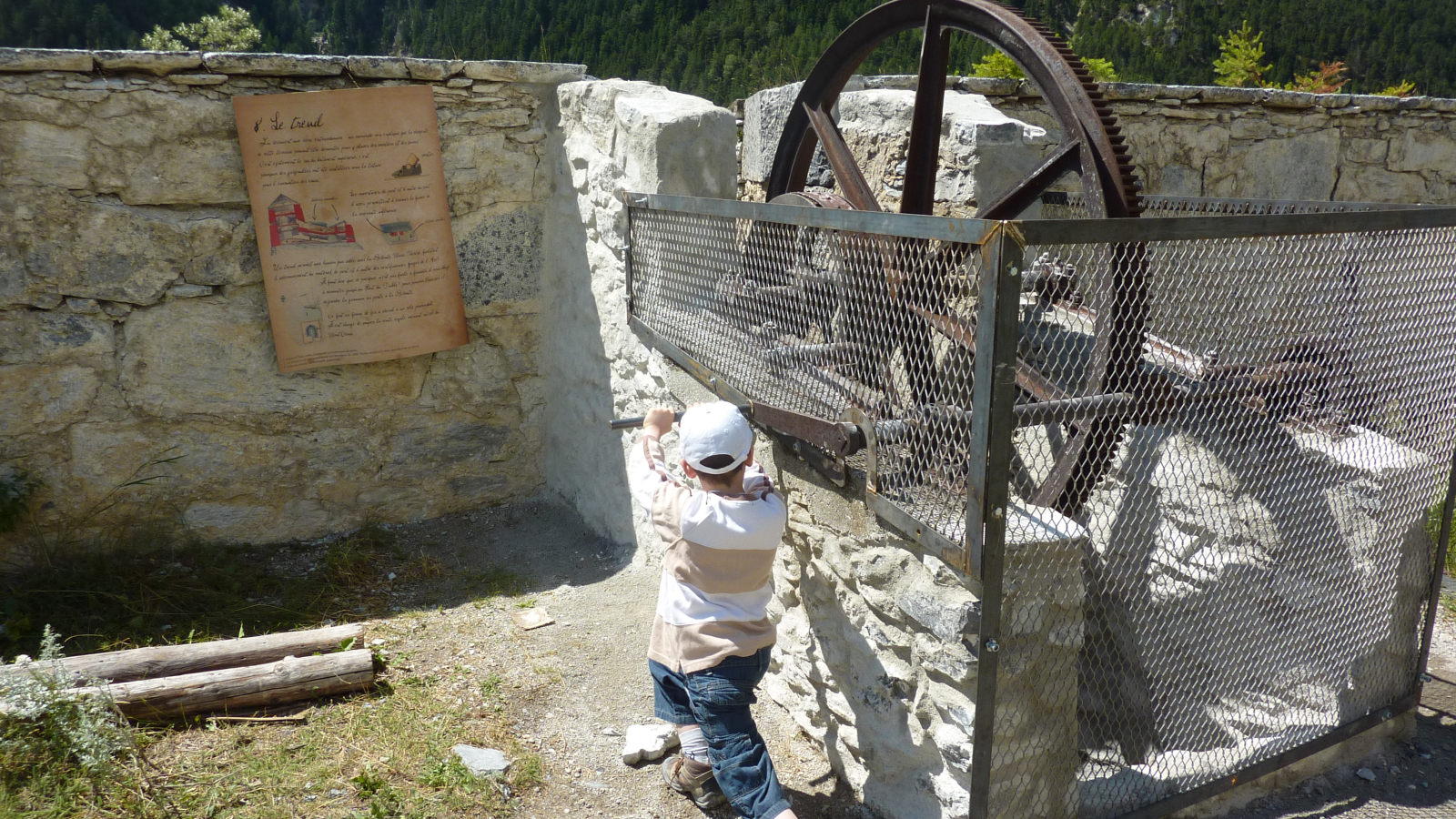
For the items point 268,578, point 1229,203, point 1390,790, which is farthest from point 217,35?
point 1390,790

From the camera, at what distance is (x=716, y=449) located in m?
2.45

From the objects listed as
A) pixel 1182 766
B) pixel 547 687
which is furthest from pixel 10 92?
pixel 1182 766

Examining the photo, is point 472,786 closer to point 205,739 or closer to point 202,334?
point 205,739

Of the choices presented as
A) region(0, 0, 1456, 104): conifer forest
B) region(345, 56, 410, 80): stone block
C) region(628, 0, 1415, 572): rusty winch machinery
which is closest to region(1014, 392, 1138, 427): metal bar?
region(628, 0, 1415, 572): rusty winch machinery

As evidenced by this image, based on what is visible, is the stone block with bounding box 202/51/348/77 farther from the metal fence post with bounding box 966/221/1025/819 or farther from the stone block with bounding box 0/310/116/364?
the metal fence post with bounding box 966/221/1025/819

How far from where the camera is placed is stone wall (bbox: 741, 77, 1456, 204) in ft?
16.4

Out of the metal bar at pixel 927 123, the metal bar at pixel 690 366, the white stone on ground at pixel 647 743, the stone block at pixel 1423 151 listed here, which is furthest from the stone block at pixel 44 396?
the stone block at pixel 1423 151

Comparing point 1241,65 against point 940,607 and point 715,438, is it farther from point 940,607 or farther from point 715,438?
point 940,607

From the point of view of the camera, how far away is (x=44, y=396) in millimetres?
3973

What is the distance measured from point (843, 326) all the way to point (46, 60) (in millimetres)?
3309

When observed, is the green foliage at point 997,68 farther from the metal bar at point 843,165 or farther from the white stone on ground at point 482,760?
the white stone on ground at point 482,760

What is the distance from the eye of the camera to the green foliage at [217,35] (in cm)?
1276

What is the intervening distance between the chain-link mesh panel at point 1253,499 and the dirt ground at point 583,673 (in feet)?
0.85

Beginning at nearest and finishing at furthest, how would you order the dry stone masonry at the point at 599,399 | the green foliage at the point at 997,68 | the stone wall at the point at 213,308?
1. the dry stone masonry at the point at 599,399
2. the stone wall at the point at 213,308
3. the green foliage at the point at 997,68
